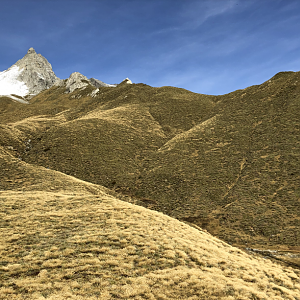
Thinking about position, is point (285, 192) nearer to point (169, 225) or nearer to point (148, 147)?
point (169, 225)

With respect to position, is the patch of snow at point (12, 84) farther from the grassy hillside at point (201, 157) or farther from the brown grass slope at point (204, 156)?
the brown grass slope at point (204, 156)

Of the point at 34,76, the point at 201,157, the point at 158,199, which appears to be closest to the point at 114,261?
the point at 158,199

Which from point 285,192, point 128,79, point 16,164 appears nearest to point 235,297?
point 285,192

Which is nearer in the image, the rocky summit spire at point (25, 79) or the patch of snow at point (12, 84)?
the patch of snow at point (12, 84)

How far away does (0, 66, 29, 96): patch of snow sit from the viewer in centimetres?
16425

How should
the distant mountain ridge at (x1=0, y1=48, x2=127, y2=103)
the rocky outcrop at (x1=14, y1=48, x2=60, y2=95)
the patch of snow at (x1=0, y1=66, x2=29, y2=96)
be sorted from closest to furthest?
the distant mountain ridge at (x1=0, y1=48, x2=127, y2=103) < the patch of snow at (x1=0, y1=66, x2=29, y2=96) < the rocky outcrop at (x1=14, y1=48, x2=60, y2=95)

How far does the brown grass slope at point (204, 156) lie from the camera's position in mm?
32969

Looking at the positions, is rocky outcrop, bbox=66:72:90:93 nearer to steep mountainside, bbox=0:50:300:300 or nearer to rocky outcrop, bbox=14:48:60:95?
rocky outcrop, bbox=14:48:60:95

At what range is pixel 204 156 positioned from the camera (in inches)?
2025

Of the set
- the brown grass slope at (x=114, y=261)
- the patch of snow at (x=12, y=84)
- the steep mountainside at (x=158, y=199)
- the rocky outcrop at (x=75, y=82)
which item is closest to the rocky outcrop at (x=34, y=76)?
the patch of snow at (x=12, y=84)

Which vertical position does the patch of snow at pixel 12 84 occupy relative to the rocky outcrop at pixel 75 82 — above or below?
above

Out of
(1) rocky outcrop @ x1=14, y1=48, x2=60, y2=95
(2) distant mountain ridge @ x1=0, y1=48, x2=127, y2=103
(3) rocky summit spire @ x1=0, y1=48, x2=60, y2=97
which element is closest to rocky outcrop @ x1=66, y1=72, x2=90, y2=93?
A: (2) distant mountain ridge @ x1=0, y1=48, x2=127, y2=103

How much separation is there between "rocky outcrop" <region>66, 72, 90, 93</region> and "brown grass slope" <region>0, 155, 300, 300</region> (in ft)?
421

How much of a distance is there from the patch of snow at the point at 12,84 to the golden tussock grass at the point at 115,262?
176723 millimetres
